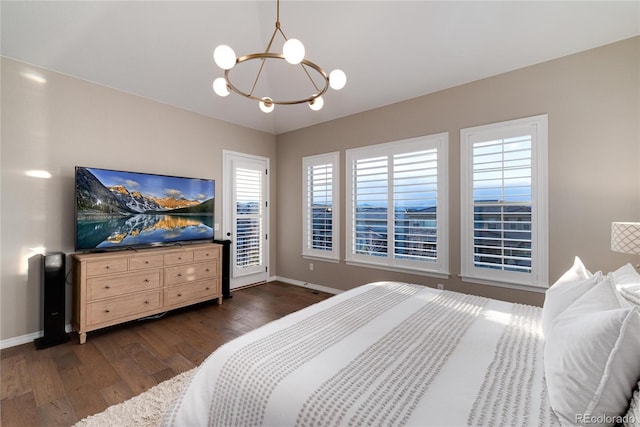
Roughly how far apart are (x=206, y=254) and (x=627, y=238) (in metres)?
4.08

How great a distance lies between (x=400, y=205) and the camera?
3639 millimetres

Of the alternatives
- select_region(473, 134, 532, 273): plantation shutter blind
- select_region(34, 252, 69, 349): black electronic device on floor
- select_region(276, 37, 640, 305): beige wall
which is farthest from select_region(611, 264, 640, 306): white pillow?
select_region(34, 252, 69, 349): black electronic device on floor

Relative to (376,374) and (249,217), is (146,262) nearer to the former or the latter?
(249,217)

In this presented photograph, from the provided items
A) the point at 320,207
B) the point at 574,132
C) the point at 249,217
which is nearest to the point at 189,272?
the point at 249,217

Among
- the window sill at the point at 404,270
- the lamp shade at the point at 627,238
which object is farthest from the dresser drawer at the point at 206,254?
the lamp shade at the point at 627,238

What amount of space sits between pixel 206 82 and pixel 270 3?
4.26ft

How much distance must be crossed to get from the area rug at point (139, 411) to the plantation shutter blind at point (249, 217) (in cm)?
257

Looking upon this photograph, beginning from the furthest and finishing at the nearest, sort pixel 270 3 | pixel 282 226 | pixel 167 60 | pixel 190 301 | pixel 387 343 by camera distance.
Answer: pixel 282 226 → pixel 190 301 → pixel 167 60 → pixel 270 3 → pixel 387 343

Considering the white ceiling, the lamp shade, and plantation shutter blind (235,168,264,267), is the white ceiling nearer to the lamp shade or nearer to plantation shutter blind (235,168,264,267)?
plantation shutter blind (235,168,264,267)

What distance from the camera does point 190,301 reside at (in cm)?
350

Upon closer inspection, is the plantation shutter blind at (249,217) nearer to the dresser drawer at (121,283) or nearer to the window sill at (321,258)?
the window sill at (321,258)

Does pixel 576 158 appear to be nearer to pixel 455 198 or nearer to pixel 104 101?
pixel 455 198

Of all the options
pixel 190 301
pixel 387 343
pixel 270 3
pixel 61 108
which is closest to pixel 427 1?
pixel 270 3

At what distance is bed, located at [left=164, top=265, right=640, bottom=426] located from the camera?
0.88 m
